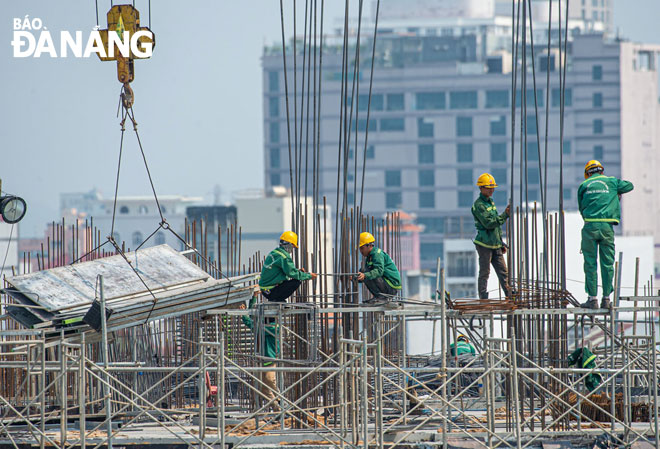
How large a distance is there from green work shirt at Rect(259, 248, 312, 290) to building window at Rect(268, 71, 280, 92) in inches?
5480

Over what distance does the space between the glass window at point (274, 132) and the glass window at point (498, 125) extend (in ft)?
94.2

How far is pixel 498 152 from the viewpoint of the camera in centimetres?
15062

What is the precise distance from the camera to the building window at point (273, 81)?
15575cm

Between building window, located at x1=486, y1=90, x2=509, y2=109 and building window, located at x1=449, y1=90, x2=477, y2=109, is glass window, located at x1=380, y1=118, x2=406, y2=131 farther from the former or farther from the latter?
building window, located at x1=486, y1=90, x2=509, y2=109

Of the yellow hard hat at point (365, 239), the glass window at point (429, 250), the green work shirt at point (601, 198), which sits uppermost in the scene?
the green work shirt at point (601, 198)

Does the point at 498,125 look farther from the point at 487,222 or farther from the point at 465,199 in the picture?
the point at 487,222

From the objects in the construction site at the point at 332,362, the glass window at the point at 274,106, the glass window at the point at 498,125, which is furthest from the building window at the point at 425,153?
the construction site at the point at 332,362

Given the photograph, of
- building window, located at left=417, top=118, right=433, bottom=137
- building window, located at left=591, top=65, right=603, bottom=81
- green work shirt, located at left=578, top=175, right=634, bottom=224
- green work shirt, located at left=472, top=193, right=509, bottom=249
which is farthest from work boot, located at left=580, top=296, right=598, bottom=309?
building window, located at left=417, top=118, right=433, bottom=137

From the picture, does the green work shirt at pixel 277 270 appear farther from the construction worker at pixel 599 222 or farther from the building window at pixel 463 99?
the building window at pixel 463 99

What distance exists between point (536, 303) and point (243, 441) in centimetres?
487

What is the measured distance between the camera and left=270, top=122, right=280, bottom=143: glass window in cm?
15638

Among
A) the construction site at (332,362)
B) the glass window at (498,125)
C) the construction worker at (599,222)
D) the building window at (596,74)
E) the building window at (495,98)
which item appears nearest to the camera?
the construction site at (332,362)

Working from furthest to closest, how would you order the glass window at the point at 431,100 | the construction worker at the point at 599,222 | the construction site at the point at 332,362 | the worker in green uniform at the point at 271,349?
1. the glass window at the point at 431,100
2. the worker in green uniform at the point at 271,349
3. the construction worker at the point at 599,222
4. the construction site at the point at 332,362

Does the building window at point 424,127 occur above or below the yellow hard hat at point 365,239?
above
